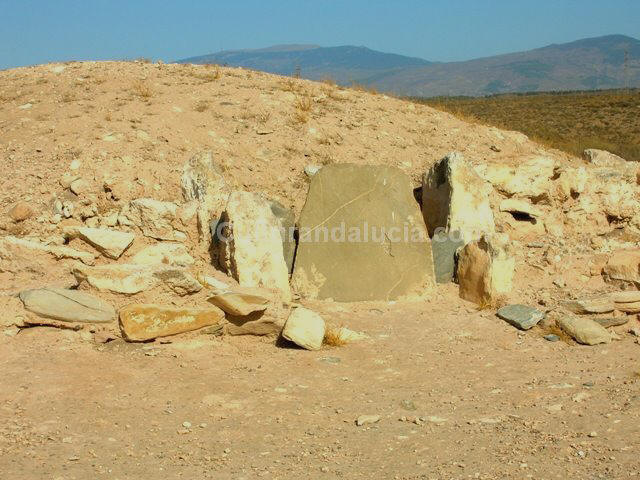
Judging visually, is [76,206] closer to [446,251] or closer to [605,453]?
[446,251]

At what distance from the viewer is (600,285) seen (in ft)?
24.6

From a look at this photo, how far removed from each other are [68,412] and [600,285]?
571 centimetres

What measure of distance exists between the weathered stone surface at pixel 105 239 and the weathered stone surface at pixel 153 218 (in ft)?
0.86

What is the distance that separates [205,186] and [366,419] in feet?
12.9

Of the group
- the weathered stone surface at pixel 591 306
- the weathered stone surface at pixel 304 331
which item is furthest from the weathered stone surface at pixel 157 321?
the weathered stone surface at pixel 591 306

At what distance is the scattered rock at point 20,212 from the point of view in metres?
7.51

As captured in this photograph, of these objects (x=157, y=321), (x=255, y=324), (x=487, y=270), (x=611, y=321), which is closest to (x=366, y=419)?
(x=255, y=324)

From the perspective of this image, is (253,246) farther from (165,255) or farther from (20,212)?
(20,212)

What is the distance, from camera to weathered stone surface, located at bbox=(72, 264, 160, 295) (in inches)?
235

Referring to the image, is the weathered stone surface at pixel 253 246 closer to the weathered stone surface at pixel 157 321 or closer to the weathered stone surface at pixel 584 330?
the weathered stone surface at pixel 157 321

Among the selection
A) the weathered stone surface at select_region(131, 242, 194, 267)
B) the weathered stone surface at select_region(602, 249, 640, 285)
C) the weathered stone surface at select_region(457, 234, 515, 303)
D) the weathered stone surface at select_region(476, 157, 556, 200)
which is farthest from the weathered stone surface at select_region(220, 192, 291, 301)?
the weathered stone surface at select_region(602, 249, 640, 285)

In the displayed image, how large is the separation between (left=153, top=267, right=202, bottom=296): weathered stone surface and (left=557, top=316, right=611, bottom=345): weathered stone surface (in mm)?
3505

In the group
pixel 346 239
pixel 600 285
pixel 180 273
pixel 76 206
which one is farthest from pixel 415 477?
pixel 76 206

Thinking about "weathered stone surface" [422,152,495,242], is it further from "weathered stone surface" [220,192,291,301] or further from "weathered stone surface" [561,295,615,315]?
"weathered stone surface" [220,192,291,301]
